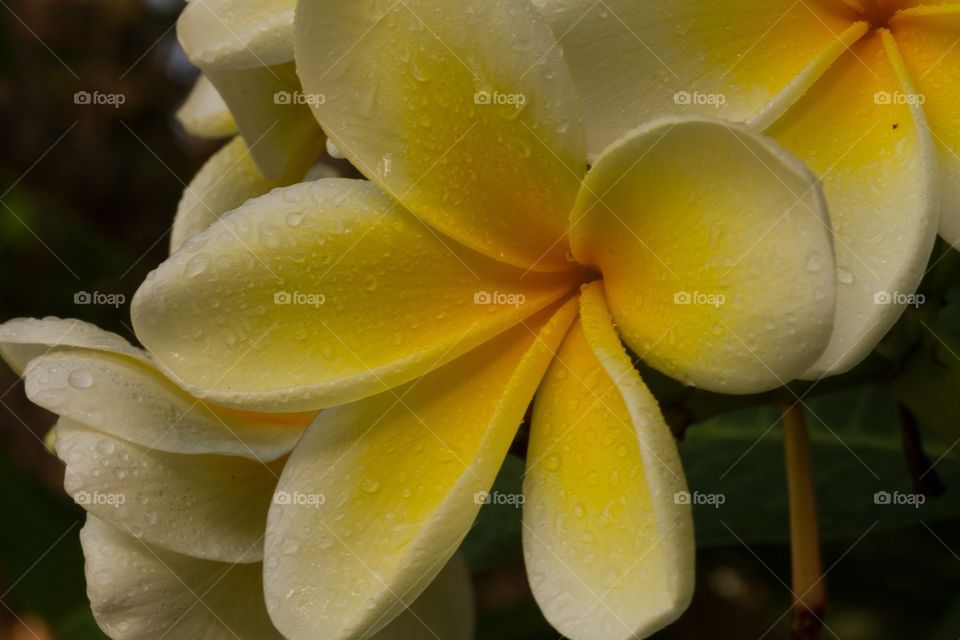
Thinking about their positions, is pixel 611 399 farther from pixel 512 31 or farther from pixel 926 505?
pixel 926 505

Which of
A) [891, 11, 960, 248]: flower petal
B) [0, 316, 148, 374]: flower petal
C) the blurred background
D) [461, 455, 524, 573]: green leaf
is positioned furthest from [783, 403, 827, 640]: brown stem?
[461, 455, 524, 573]: green leaf

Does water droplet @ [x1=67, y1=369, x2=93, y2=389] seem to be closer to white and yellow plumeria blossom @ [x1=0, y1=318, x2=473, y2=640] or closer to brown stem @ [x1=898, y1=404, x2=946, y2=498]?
white and yellow plumeria blossom @ [x1=0, y1=318, x2=473, y2=640]

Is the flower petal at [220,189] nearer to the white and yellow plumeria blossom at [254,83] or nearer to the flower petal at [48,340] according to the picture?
the white and yellow plumeria blossom at [254,83]

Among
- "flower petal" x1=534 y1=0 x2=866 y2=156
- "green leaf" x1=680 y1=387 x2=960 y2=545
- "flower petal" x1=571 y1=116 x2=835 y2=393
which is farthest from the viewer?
"green leaf" x1=680 y1=387 x2=960 y2=545

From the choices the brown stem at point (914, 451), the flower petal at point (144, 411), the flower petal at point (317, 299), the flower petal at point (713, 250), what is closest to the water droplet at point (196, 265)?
the flower petal at point (317, 299)

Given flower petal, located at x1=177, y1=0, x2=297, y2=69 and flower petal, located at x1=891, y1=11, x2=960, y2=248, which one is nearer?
flower petal, located at x1=891, y1=11, x2=960, y2=248

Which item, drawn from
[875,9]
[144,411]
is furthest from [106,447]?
[875,9]
